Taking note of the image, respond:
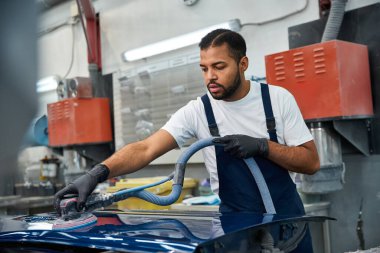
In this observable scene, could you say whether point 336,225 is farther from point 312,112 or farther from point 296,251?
point 296,251

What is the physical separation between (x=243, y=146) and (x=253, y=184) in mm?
200

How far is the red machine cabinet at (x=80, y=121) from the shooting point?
4.39 m

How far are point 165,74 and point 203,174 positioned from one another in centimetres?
93

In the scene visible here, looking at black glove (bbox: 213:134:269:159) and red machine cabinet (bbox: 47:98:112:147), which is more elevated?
red machine cabinet (bbox: 47:98:112:147)

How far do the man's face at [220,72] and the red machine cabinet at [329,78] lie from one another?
3.33ft

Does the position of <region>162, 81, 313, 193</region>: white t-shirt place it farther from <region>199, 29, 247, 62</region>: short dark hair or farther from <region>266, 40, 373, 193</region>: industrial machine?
<region>266, 40, 373, 193</region>: industrial machine

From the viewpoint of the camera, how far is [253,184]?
1.82 metres

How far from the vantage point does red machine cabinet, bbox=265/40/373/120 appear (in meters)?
2.69

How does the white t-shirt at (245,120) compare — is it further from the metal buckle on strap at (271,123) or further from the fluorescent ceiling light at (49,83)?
the fluorescent ceiling light at (49,83)

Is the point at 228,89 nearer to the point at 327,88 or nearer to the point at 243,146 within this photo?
Answer: the point at 243,146

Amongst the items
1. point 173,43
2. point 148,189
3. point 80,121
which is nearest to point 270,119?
point 148,189

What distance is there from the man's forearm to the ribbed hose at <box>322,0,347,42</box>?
1218 millimetres

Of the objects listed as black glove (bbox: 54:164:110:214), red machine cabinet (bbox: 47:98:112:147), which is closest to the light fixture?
red machine cabinet (bbox: 47:98:112:147)

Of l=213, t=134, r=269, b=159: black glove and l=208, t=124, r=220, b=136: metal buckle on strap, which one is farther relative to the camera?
l=208, t=124, r=220, b=136: metal buckle on strap
